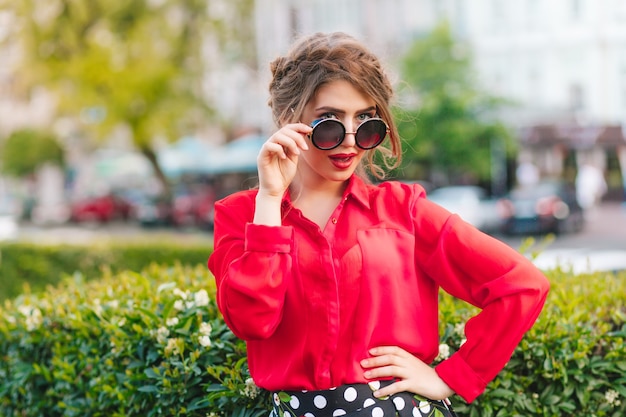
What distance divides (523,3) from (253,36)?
11.1 metres

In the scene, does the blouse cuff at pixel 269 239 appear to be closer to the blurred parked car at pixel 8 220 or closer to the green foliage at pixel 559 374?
the green foliage at pixel 559 374

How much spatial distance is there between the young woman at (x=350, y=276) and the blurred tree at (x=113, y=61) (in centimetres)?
2048

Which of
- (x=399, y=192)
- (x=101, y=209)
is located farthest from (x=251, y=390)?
(x=101, y=209)

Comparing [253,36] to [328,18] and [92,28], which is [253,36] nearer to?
[328,18]

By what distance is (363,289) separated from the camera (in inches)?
75.4

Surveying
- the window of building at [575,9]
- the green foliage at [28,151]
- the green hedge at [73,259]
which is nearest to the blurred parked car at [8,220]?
the green foliage at [28,151]

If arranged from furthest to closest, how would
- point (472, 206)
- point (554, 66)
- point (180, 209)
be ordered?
point (554, 66) → point (180, 209) → point (472, 206)

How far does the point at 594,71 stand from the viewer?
2745 centimetres

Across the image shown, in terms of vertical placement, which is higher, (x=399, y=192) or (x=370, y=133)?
(x=370, y=133)

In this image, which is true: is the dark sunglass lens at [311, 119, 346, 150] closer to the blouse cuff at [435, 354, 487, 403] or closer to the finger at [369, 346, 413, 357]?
the finger at [369, 346, 413, 357]

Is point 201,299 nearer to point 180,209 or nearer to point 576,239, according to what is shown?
point 576,239

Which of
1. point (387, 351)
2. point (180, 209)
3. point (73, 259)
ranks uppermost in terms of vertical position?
point (387, 351)

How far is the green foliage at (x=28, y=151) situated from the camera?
114 ft

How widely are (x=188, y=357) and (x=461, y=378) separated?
117cm
